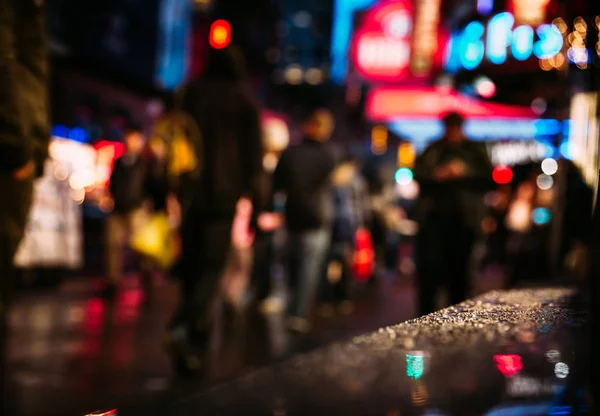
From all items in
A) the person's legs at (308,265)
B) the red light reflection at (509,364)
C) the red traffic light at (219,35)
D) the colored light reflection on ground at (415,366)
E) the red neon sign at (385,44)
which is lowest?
the person's legs at (308,265)

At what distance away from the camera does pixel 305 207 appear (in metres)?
6.74

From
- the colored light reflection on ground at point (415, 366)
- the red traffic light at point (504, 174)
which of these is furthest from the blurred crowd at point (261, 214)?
the red traffic light at point (504, 174)

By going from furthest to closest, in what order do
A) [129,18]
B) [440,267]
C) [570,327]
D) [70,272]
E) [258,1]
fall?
1. [258,1]
2. [129,18]
3. [70,272]
4. [440,267]
5. [570,327]

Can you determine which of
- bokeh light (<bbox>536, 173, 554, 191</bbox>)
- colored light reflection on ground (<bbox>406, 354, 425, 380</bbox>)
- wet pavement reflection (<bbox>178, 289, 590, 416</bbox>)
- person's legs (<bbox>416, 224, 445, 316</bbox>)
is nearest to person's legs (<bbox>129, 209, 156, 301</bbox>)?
person's legs (<bbox>416, 224, 445, 316</bbox>)

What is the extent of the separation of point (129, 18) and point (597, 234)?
58.1 ft

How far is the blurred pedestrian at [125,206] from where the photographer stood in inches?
335

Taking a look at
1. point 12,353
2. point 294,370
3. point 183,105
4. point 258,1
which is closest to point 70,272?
point 12,353

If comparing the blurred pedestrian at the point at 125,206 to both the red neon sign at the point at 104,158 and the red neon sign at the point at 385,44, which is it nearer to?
the red neon sign at the point at 104,158

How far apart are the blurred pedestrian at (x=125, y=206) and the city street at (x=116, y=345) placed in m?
0.31

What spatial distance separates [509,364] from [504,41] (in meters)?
3.52

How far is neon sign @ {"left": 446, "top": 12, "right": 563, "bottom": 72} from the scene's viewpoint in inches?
149

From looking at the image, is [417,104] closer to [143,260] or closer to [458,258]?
[143,260]

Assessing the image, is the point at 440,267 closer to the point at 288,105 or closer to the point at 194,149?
the point at 194,149

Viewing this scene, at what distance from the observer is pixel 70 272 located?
35.9ft
